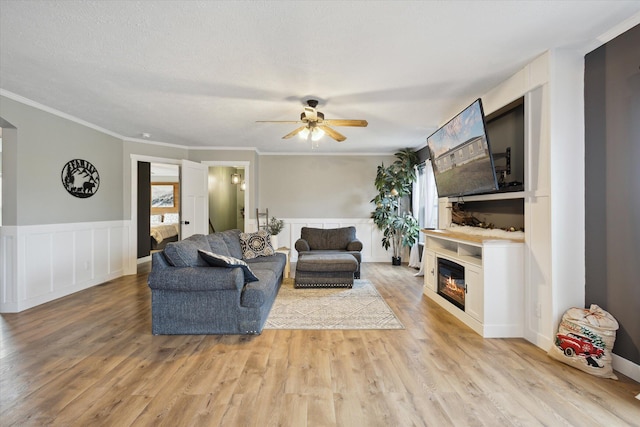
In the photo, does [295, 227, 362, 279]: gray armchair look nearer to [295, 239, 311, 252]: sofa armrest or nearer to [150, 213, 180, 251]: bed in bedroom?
[295, 239, 311, 252]: sofa armrest

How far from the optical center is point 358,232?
6.79m

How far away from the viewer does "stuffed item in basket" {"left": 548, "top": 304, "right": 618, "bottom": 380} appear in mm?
2075

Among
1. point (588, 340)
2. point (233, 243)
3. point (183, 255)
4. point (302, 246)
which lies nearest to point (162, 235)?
point (233, 243)

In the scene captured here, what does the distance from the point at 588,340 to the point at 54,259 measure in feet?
19.0

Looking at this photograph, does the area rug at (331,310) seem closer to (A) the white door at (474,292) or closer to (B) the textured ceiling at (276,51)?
(A) the white door at (474,292)

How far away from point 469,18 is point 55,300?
17.9 ft

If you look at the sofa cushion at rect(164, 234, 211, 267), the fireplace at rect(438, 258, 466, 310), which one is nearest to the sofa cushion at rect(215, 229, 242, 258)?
the sofa cushion at rect(164, 234, 211, 267)

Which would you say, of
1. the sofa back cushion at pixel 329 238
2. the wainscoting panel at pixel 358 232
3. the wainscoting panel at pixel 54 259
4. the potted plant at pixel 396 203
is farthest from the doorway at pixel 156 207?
the potted plant at pixel 396 203

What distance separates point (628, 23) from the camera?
2037 millimetres

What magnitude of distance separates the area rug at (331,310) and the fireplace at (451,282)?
72cm

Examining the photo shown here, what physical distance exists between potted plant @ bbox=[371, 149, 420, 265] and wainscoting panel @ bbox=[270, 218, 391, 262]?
345mm

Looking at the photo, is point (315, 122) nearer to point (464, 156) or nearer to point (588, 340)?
point (464, 156)

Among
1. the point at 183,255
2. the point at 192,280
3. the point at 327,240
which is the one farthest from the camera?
the point at 327,240

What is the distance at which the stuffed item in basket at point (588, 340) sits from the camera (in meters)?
2.07
